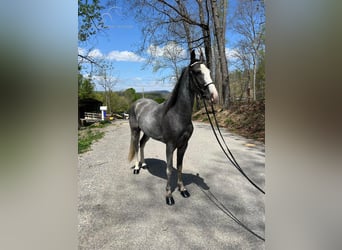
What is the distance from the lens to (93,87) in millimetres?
1001

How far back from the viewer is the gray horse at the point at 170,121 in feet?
3.24

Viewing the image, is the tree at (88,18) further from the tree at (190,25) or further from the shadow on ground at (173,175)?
the shadow on ground at (173,175)

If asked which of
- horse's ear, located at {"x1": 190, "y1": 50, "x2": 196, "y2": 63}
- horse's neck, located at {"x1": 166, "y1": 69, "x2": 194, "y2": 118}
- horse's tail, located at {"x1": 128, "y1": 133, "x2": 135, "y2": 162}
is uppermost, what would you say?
horse's ear, located at {"x1": 190, "y1": 50, "x2": 196, "y2": 63}

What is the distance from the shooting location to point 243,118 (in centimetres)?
106

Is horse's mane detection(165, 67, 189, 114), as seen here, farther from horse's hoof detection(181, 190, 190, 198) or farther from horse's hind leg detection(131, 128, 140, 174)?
horse's hoof detection(181, 190, 190, 198)

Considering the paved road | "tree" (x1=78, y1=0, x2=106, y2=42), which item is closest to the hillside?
the paved road

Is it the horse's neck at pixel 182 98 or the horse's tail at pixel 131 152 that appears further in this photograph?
the horse's tail at pixel 131 152

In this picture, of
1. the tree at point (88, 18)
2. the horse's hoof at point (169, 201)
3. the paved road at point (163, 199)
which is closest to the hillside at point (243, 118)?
the paved road at point (163, 199)

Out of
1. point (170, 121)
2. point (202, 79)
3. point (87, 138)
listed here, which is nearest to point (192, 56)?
point (202, 79)

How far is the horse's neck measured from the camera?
0.98m
